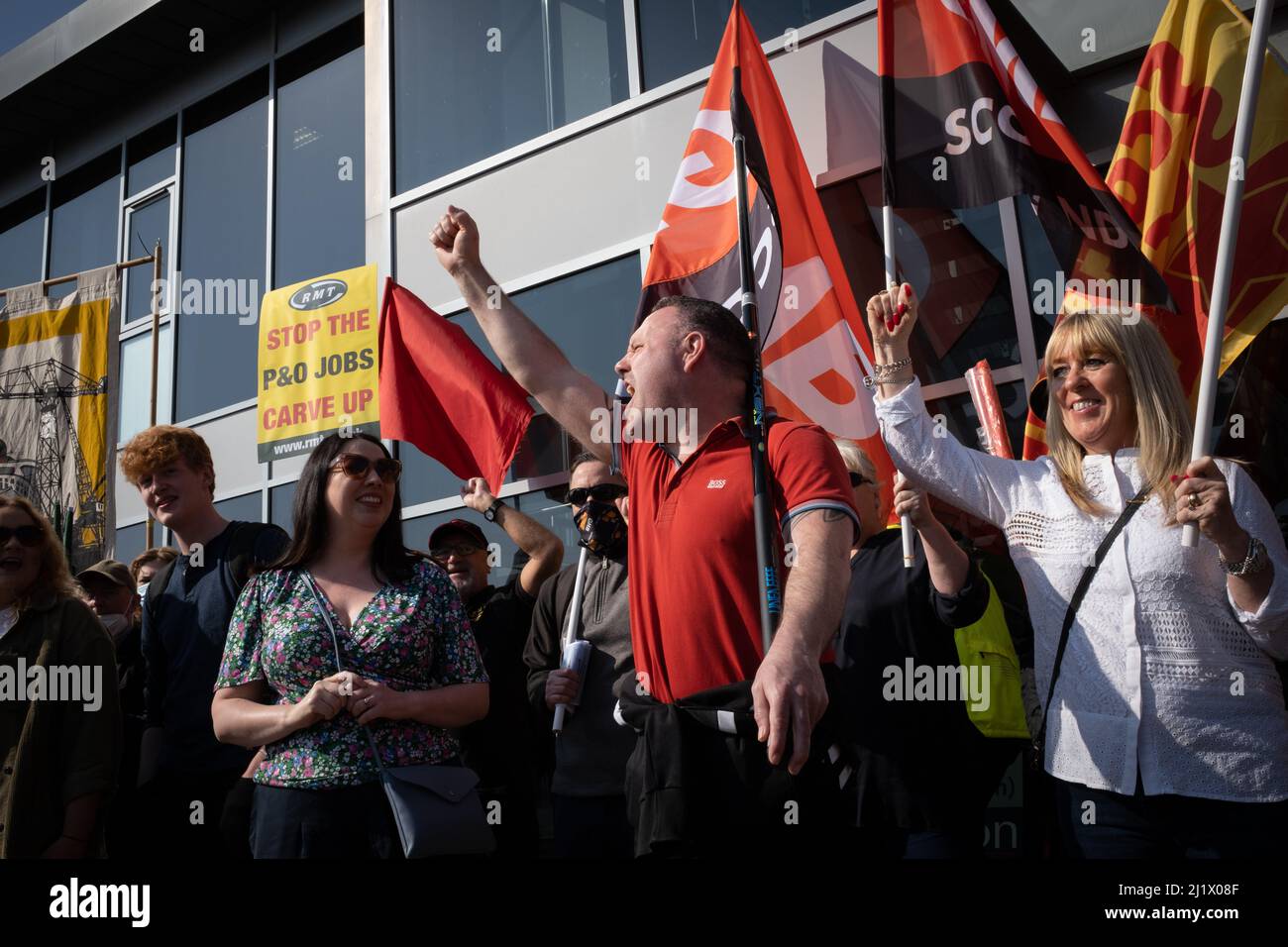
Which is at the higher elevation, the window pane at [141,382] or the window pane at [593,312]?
the window pane at [141,382]

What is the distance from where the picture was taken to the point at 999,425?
4465mm

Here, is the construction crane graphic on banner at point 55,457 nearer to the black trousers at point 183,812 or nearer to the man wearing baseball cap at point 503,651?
the man wearing baseball cap at point 503,651

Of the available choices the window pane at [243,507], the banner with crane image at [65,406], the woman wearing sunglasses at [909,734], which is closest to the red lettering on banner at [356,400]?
the banner with crane image at [65,406]

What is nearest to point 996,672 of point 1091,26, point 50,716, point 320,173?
point 50,716

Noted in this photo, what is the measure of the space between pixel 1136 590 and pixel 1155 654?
0.15m

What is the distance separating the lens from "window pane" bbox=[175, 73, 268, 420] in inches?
463

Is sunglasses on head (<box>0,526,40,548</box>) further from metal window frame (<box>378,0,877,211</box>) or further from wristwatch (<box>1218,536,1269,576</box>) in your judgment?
metal window frame (<box>378,0,877,211</box>)

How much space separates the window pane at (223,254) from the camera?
11750 mm

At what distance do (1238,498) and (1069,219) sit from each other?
7.24ft

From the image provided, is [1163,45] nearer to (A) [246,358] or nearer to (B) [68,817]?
(B) [68,817]

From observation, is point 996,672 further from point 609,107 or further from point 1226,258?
point 609,107

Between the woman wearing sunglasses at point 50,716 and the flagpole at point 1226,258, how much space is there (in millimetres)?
3454

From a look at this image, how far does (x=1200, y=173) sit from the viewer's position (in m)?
5.05

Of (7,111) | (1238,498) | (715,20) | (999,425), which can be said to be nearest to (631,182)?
(715,20)
